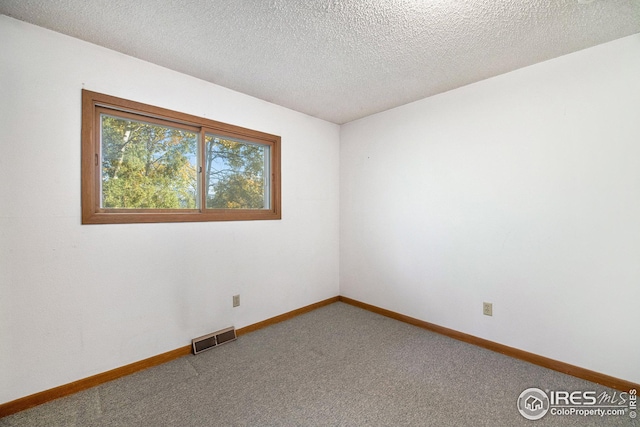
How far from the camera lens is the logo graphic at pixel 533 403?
1649 millimetres

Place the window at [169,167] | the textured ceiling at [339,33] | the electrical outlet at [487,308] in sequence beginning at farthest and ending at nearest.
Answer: the electrical outlet at [487,308] < the window at [169,167] < the textured ceiling at [339,33]

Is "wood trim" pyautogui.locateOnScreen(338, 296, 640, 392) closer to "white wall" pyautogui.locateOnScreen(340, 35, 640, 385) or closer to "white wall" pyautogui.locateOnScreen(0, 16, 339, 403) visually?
"white wall" pyautogui.locateOnScreen(340, 35, 640, 385)

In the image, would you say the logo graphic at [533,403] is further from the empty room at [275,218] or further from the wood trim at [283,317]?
the wood trim at [283,317]

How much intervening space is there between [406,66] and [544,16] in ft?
2.85

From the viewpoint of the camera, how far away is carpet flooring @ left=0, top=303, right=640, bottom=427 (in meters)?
1.62

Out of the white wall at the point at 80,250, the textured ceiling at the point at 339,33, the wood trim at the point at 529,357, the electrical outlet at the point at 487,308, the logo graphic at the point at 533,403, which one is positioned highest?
the textured ceiling at the point at 339,33

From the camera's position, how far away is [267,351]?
2.41 meters

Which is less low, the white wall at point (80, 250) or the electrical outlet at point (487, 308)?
the white wall at point (80, 250)

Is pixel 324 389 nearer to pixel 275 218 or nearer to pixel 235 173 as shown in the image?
pixel 275 218

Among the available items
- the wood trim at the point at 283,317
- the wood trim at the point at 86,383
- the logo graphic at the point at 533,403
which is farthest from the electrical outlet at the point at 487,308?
the wood trim at the point at 86,383

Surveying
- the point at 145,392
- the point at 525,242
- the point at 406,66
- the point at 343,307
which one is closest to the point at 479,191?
the point at 525,242

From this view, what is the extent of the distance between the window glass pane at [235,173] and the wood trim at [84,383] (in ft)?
4.29

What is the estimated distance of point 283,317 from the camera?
10.2 ft

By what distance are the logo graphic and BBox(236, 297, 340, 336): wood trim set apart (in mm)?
2145
